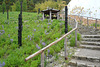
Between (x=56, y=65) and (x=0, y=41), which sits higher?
(x=0, y=41)

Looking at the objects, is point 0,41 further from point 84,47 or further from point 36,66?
point 84,47

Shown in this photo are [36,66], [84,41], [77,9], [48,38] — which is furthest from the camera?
[77,9]

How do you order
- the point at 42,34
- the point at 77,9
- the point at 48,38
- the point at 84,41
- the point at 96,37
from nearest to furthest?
the point at 84,41, the point at 96,37, the point at 48,38, the point at 42,34, the point at 77,9


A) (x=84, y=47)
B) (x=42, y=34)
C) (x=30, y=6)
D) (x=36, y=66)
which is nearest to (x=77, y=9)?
(x=42, y=34)

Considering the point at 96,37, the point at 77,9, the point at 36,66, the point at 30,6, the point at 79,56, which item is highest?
the point at 30,6

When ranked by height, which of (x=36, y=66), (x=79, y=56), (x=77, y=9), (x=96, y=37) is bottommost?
(x=36, y=66)

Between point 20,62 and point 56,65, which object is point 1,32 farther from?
point 56,65

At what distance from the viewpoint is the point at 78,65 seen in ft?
13.2

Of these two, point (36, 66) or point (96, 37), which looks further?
point (96, 37)

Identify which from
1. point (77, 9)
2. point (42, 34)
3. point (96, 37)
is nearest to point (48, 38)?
point (42, 34)

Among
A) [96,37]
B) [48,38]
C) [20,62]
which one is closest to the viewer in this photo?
[20,62]

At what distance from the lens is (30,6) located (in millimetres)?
44219

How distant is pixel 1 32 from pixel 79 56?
7317 mm

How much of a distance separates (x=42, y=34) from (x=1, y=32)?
3.74m
